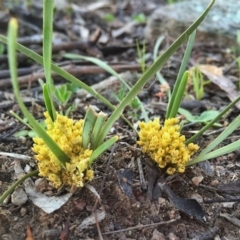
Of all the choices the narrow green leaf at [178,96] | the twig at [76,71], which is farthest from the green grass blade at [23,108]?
the twig at [76,71]

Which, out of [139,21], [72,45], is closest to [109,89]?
[72,45]

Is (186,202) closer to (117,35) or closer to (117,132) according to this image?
(117,132)

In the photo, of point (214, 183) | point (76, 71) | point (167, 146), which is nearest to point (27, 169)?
point (167, 146)

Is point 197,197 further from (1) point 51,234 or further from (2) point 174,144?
(1) point 51,234

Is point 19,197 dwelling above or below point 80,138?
below

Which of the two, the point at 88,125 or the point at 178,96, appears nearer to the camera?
the point at 88,125

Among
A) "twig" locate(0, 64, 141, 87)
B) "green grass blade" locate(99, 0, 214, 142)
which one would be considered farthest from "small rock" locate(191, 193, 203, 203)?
"twig" locate(0, 64, 141, 87)

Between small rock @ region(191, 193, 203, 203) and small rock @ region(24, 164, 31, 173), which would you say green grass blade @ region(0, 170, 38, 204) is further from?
small rock @ region(191, 193, 203, 203)
